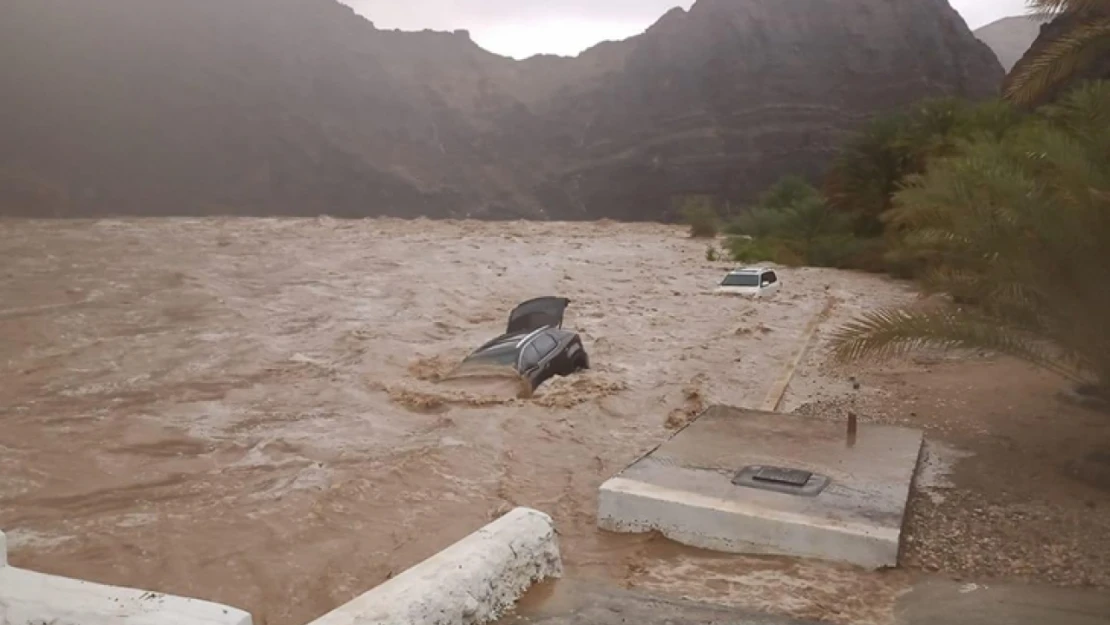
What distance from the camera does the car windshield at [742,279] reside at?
75.2 feet

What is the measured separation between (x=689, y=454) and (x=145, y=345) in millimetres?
10534

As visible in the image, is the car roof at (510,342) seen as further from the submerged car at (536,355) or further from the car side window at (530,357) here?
the car side window at (530,357)

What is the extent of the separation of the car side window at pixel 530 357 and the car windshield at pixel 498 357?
110mm

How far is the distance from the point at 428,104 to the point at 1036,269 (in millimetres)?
79382

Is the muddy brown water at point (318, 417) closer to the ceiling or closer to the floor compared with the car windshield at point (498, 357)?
closer to the floor

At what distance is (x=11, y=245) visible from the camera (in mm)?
28312

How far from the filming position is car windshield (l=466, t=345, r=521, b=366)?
12.4 metres

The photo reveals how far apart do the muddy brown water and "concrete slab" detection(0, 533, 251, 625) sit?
2.56m

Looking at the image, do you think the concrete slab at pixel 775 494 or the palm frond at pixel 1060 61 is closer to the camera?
the concrete slab at pixel 775 494

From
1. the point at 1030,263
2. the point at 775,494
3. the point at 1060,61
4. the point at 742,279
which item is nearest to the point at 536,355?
the point at 775,494

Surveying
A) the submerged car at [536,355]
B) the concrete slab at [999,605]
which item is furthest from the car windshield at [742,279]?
the concrete slab at [999,605]

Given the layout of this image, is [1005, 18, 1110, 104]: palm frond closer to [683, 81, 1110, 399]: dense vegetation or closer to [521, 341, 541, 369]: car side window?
[683, 81, 1110, 399]: dense vegetation

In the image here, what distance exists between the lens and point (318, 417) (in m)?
11.4

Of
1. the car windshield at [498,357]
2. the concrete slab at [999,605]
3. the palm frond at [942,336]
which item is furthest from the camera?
the car windshield at [498,357]
